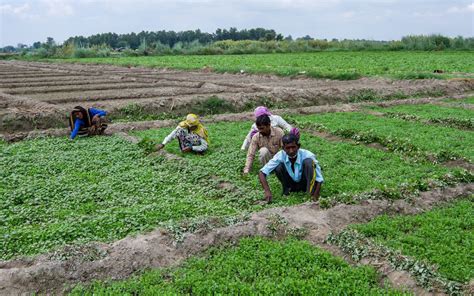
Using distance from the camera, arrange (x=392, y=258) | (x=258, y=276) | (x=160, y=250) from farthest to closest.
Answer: (x=160, y=250) → (x=392, y=258) → (x=258, y=276)

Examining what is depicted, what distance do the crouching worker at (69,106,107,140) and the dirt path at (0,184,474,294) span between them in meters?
7.19

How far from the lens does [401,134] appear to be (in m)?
12.0

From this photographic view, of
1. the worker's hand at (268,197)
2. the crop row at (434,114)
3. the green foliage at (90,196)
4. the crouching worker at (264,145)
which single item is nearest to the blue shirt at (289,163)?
the worker's hand at (268,197)

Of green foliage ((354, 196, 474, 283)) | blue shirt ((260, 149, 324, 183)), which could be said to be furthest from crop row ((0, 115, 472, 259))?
green foliage ((354, 196, 474, 283))

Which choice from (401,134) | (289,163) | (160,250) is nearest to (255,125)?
(289,163)

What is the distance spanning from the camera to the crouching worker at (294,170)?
7.45 m

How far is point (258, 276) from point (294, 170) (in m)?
2.76

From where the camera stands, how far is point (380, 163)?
31.3 feet

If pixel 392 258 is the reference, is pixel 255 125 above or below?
above

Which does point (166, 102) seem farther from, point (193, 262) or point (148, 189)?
point (193, 262)

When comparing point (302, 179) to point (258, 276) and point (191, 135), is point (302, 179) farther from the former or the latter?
point (191, 135)

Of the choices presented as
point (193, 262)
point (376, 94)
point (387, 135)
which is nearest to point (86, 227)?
point (193, 262)

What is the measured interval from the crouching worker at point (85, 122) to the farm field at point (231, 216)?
1.51 feet

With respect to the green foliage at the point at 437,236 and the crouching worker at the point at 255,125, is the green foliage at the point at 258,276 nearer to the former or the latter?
the green foliage at the point at 437,236
